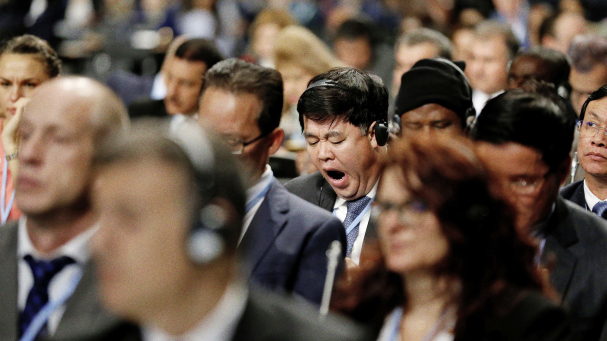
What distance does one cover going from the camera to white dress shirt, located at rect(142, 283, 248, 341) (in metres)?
1.40

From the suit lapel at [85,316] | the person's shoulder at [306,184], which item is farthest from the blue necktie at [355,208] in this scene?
the suit lapel at [85,316]

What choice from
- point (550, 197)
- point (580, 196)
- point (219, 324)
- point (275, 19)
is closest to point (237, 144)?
point (550, 197)

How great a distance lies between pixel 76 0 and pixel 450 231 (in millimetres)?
9564

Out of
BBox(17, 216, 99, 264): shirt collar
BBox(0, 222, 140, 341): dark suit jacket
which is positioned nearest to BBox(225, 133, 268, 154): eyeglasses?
BBox(17, 216, 99, 264): shirt collar

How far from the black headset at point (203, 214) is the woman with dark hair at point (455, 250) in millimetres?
670

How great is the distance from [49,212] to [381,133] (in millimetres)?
1454

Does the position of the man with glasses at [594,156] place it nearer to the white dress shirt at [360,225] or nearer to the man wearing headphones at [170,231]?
the white dress shirt at [360,225]

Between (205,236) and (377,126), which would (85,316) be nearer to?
(205,236)

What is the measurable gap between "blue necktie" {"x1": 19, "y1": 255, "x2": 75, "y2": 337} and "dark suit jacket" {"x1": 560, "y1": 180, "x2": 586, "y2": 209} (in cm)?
222

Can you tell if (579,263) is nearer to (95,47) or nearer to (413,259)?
(413,259)

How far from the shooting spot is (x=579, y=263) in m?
2.58

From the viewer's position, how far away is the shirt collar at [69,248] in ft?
7.27

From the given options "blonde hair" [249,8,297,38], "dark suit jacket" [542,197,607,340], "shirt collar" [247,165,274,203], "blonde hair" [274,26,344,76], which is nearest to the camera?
"dark suit jacket" [542,197,607,340]

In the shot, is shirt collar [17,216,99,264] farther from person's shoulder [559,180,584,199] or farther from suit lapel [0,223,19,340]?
person's shoulder [559,180,584,199]
